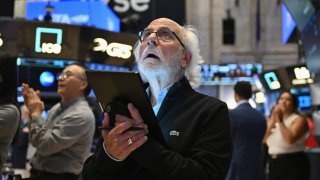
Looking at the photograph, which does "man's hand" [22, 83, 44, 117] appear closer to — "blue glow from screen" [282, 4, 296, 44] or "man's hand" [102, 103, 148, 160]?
"man's hand" [102, 103, 148, 160]

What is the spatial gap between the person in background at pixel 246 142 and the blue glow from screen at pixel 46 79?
232cm

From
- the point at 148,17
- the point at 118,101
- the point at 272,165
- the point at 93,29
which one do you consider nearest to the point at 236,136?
the point at 272,165

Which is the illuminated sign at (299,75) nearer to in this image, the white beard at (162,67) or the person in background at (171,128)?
the person in background at (171,128)

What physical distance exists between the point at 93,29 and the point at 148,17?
11287 mm

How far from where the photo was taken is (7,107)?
3.08 metres

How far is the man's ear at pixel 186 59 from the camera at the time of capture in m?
2.60

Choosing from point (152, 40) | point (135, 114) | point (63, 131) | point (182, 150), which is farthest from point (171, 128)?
point (63, 131)

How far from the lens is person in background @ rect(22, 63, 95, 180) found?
159 inches

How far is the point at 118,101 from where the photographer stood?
7.10 feet

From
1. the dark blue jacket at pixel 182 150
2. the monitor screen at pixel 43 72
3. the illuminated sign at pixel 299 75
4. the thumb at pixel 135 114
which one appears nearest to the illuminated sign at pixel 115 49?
the monitor screen at pixel 43 72

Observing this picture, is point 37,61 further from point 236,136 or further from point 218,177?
point 218,177

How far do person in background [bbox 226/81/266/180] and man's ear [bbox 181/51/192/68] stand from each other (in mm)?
Result: 3182

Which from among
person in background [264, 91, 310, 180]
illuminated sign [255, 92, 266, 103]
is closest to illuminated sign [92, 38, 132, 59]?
person in background [264, 91, 310, 180]

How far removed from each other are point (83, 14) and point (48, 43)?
6.83 feet
